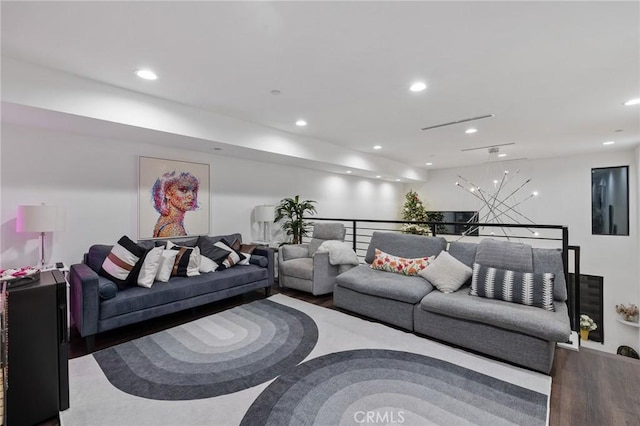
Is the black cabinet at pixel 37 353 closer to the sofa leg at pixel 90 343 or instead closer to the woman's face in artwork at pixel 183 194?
the sofa leg at pixel 90 343

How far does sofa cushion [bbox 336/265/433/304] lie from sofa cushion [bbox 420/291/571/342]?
0.47 feet

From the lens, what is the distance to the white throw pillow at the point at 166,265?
3.20 metres

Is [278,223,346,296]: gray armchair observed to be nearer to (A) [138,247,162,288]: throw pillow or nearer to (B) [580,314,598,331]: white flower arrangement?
(A) [138,247,162,288]: throw pillow

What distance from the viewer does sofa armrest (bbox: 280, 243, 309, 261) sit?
4523 mm

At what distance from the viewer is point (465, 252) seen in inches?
127

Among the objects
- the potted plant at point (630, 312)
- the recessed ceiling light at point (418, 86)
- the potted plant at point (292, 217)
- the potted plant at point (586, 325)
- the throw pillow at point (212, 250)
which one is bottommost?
the potted plant at point (586, 325)

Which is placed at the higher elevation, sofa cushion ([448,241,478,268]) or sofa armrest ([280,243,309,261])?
sofa cushion ([448,241,478,268])

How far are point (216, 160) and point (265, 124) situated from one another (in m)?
1.00

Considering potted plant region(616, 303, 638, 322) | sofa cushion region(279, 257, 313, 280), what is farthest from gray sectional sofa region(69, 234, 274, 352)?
potted plant region(616, 303, 638, 322)

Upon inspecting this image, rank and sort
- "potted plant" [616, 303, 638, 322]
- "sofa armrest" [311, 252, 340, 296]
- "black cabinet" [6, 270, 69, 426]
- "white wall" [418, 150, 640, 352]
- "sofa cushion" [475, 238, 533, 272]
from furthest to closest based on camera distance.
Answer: "white wall" [418, 150, 640, 352]
"potted plant" [616, 303, 638, 322]
"sofa armrest" [311, 252, 340, 296]
"sofa cushion" [475, 238, 533, 272]
"black cabinet" [6, 270, 69, 426]

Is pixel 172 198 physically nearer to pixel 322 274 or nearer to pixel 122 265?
pixel 122 265

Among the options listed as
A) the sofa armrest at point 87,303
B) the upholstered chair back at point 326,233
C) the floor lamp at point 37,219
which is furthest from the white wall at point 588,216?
the floor lamp at point 37,219

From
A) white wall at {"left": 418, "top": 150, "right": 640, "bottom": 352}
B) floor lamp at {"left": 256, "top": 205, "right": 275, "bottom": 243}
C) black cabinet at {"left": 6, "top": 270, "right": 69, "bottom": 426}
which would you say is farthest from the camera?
white wall at {"left": 418, "top": 150, "right": 640, "bottom": 352}

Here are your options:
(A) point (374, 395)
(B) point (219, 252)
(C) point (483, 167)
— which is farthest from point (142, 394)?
(C) point (483, 167)
